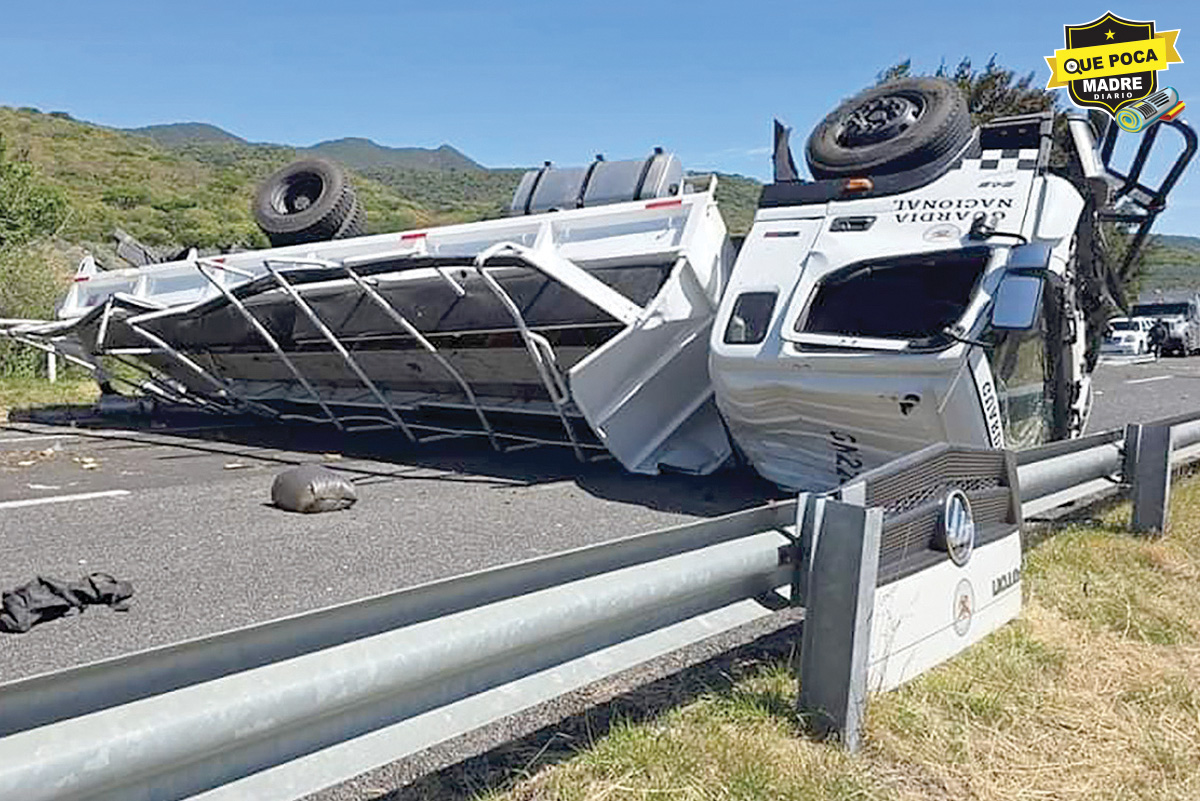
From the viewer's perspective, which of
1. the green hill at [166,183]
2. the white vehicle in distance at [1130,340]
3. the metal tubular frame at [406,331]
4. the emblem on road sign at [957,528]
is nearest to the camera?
the emblem on road sign at [957,528]

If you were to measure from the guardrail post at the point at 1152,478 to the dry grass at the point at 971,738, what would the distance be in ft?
5.02

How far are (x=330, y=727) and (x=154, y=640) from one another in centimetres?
212

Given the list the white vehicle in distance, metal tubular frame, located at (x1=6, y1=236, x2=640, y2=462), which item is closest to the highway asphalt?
metal tubular frame, located at (x1=6, y1=236, x2=640, y2=462)

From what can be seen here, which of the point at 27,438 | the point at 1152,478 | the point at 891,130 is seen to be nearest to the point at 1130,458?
the point at 1152,478

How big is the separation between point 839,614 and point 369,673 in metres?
1.34

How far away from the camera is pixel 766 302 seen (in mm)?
6121

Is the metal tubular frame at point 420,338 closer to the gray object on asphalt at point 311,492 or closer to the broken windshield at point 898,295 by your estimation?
the gray object on asphalt at point 311,492

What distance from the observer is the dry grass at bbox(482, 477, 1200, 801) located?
102 inches

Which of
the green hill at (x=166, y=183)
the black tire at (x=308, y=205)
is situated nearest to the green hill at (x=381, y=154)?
the green hill at (x=166, y=183)

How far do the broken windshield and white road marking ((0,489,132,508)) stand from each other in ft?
13.9

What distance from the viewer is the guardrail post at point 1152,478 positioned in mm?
5297

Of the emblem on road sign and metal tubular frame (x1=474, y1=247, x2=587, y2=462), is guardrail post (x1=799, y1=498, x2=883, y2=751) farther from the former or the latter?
metal tubular frame (x1=474, y1=247, x2=587, y2=462)

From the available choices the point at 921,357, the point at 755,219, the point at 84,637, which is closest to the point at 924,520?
the point at 921,357

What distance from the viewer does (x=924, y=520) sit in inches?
122
